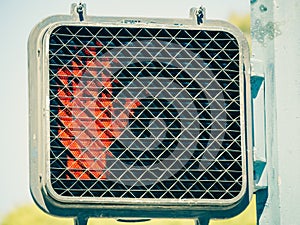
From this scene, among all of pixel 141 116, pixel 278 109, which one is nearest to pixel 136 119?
pixel 141 116

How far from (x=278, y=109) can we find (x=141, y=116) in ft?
1.37

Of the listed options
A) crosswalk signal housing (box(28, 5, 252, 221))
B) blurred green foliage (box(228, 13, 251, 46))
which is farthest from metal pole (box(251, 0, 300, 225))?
blurred green foliage (box(228, 13, 251, 46))

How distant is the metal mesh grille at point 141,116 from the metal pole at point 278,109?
13 centimetres

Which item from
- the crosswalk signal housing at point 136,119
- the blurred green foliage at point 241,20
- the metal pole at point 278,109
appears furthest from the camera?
the blurred green foliage at point 241,20

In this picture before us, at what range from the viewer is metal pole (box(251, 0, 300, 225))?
277 centimetres

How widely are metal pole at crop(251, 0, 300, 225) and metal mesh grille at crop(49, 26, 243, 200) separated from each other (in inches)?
5.0

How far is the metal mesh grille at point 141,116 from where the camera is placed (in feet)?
8.66

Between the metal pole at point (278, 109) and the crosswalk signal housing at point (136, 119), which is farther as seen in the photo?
the metal pole at point (278, 109)

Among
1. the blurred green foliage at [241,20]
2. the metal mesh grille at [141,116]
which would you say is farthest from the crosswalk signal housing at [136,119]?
the blurred green foliage at [241,20]

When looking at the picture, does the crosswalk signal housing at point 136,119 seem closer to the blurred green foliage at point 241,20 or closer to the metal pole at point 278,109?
the metal pole at point 278,109

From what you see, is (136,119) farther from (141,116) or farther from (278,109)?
(278,109)

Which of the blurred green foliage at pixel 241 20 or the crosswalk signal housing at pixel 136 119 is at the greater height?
the blurred green foliage at pixel 241 20

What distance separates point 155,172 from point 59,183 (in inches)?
10.3

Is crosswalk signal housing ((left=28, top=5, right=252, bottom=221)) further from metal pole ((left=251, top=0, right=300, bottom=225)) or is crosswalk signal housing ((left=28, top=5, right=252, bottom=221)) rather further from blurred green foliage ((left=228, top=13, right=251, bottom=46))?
blurred green foliage ((left=228, top=13, right=251, bottom=46))
